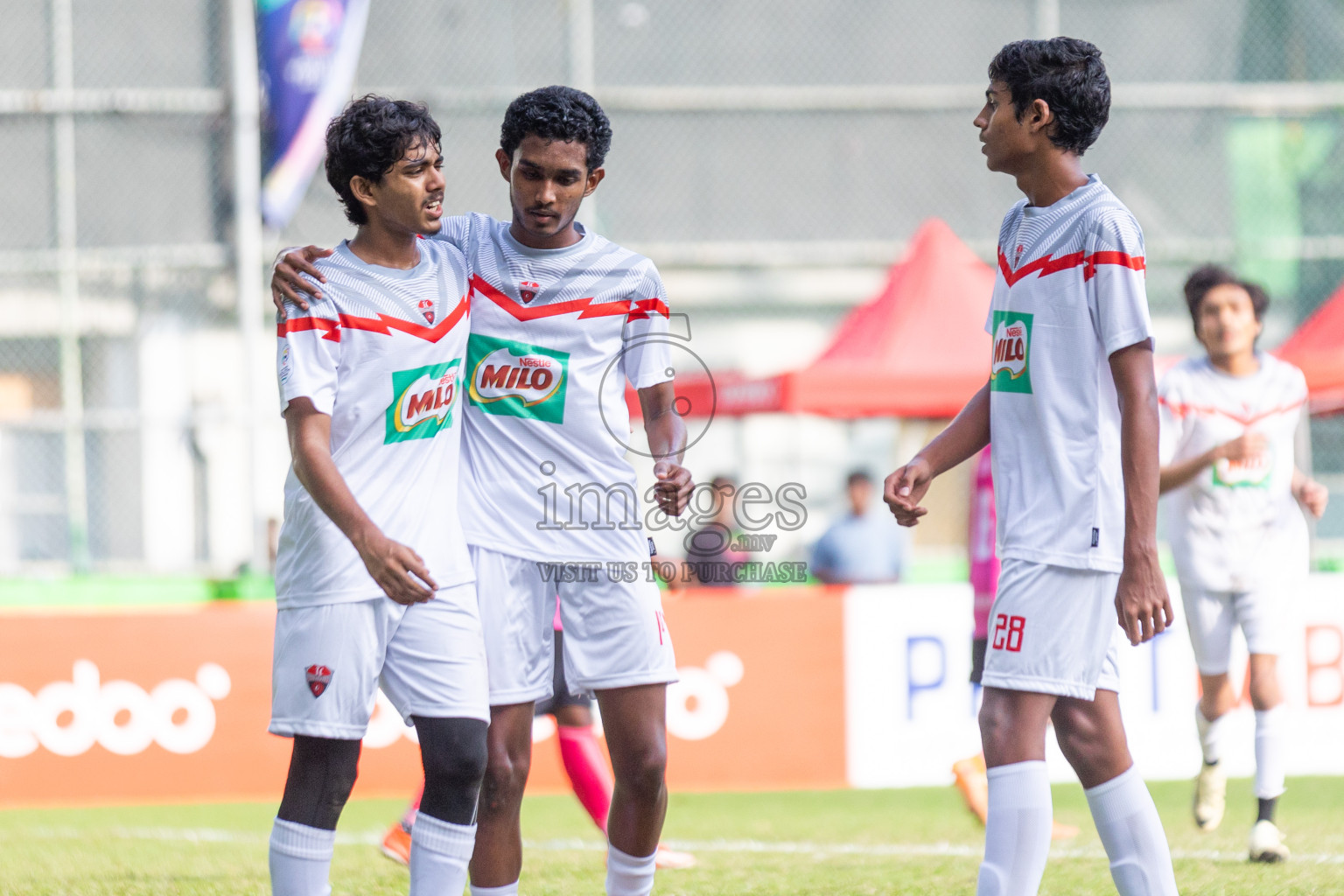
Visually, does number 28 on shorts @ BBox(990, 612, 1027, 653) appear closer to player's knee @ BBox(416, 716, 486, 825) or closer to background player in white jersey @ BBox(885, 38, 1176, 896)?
background player in white jersey @ BBox(885, 38, 1176, 896)

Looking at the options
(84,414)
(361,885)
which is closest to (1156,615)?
(361,885)

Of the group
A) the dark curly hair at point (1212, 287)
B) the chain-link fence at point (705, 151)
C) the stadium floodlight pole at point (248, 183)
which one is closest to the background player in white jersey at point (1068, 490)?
the dark curly hair at point (1212, 287)

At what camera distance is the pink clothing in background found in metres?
5.79

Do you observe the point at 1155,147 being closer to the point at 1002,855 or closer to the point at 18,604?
the point at 18,604

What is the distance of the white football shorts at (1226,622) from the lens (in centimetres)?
598

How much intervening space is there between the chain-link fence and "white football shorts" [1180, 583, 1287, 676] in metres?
10.1

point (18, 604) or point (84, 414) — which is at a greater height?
point (84, 414)

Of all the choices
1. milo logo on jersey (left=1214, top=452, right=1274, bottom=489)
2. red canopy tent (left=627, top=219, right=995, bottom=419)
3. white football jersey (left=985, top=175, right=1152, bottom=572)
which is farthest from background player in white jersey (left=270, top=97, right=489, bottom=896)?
red canopy tent (left=627, top=219, right=995, bottom=419)

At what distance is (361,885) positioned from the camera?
5262 mm

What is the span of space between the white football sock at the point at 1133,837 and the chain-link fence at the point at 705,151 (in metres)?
12.9

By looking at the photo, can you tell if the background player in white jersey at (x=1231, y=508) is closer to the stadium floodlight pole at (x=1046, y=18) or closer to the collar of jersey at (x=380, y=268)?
the collar of jersey at (x=380, y=268)

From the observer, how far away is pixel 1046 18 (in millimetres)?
16391

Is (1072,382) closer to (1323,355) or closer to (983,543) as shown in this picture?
(983,543)

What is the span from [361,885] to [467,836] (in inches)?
75.5
